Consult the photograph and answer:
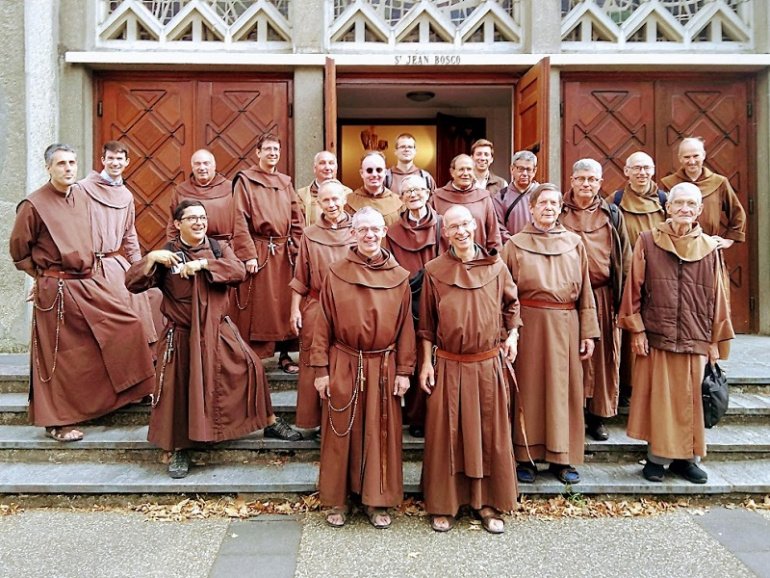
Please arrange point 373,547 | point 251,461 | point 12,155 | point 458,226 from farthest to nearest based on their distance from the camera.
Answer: point 12,155 < point 251,461 < point 458,226 < point 373,547

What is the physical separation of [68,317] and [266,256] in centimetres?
162

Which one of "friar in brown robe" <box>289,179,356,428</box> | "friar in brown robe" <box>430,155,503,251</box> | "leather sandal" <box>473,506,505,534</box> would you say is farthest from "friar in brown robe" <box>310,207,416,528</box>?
"friar in brown robe" <box>430,155,503,251</box>

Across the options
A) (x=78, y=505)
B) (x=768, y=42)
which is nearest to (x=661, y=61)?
(x=768, y=42)

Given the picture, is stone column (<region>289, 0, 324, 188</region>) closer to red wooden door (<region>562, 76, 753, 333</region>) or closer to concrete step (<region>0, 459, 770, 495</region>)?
red wooden door (<region>562, 76, 753, 333</region>)

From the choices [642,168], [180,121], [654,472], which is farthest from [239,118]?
[654,472]

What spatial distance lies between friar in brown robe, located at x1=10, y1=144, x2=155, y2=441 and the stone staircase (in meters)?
0.20

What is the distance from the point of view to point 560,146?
7.14m

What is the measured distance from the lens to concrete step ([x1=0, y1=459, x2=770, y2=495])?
3869 mm

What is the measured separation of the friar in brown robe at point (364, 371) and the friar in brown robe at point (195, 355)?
84cm

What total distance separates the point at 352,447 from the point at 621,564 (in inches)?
64.9

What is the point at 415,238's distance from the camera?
4273 millimetres

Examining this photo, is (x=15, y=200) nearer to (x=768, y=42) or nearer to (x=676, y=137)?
(x=676, y=137)

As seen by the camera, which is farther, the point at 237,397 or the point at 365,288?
the point at 237,397

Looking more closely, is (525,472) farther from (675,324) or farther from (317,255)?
A: (317,255)
